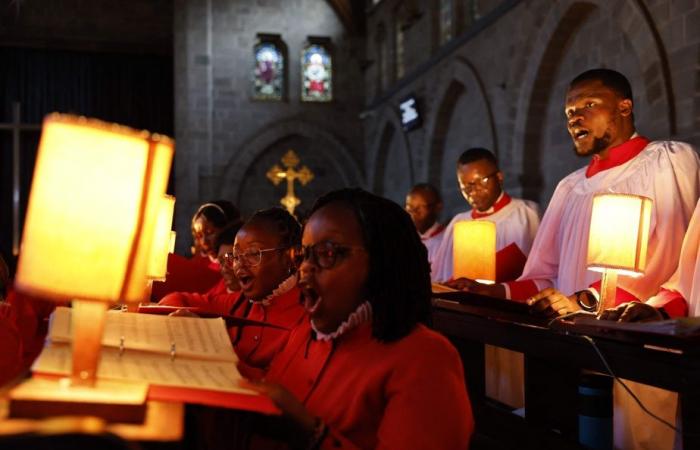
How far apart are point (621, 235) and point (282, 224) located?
1.26 meters

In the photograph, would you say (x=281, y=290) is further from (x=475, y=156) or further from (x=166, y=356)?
(x=475, y=156)

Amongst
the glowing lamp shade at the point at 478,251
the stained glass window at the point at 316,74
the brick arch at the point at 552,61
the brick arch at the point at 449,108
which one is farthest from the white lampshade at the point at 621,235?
the stained glass window at the point at 316,74

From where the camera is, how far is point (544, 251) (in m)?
4.22

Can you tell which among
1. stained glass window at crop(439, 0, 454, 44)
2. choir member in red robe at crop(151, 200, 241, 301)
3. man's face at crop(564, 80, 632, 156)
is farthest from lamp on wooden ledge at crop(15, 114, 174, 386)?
stained glass window at crop(439, 0, 454, 44)

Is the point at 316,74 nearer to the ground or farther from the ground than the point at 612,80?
farther from the ground

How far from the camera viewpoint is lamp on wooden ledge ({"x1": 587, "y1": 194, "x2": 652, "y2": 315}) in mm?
3023

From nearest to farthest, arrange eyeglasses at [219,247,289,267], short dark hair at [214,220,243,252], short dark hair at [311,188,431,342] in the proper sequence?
short dark hair at [311,188,431,342] → eyeglasses at [219,247,289,267] → short dark hair at [214,220,243,252]

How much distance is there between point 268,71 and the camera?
59.9ft

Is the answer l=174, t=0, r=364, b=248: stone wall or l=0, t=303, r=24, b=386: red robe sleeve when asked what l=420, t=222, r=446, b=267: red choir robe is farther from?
l=174, t=0, r=364, b=248: stone wall

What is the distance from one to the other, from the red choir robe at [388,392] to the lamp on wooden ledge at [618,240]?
1355mm

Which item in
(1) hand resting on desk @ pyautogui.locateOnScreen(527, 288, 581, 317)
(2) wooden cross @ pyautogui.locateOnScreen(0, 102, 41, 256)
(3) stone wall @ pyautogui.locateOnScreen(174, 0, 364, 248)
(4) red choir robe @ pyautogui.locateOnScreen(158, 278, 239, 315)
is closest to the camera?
(1) hand resting on desk @ pyautogui.locateOnScreen(527, 288, 581, 317)

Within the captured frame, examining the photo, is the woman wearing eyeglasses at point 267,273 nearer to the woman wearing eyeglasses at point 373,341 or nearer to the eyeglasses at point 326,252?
the woman wearing eyeglasses at point 373,341

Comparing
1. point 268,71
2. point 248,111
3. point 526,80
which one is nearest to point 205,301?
point 526,80

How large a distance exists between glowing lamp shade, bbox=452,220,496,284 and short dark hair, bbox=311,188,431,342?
2442 mm
